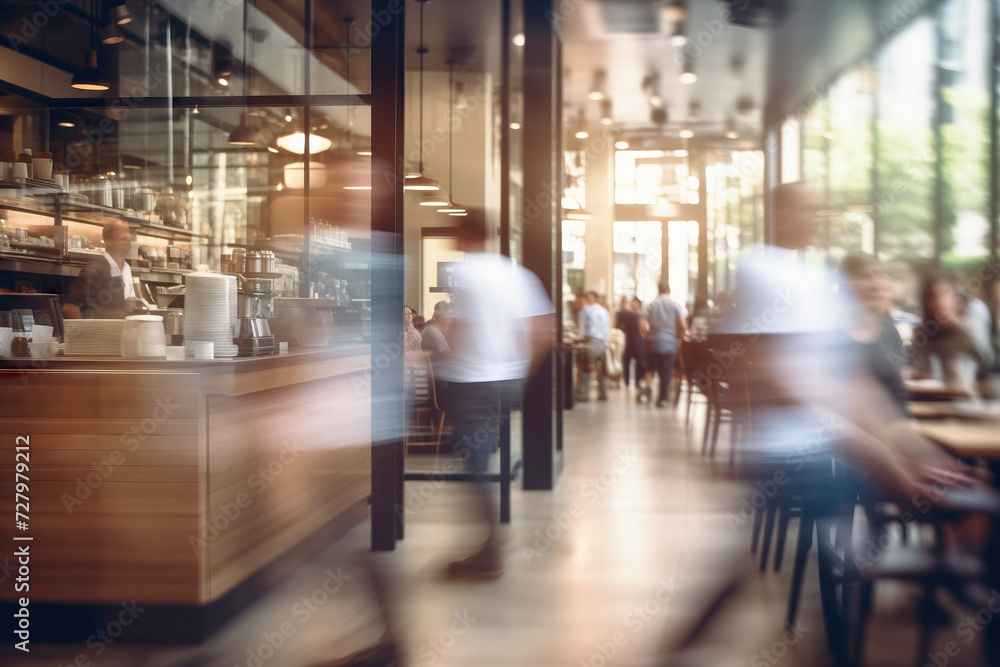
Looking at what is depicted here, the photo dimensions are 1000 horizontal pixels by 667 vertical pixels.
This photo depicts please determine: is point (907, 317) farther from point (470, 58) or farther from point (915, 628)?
point (470, 58)

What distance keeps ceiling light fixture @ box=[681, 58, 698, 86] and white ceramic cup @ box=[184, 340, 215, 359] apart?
10.2m

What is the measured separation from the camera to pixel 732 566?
2.72m

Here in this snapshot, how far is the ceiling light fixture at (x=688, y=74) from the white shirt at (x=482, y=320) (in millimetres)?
9390

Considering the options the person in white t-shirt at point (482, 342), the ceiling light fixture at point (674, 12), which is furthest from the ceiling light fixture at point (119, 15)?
the ceiling light fixture at point (674, 12)

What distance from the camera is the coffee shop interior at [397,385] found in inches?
127

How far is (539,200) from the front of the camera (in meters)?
6.16

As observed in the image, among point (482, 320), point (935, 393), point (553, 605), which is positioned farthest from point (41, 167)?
point (935, 393)

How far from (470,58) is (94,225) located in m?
5.72

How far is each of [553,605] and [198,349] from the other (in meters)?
1.91

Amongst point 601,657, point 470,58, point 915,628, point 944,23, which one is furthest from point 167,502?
point 470,58

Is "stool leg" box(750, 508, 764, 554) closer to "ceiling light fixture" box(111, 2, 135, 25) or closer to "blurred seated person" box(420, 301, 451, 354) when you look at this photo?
"blurred seated person" box(420, 301, 451, 354)

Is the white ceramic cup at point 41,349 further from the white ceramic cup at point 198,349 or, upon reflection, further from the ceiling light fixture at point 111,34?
the ceiling light fixture at point 111,34

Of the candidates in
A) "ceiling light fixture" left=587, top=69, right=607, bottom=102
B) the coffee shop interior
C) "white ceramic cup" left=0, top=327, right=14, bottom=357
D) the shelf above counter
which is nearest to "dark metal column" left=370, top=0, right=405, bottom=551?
the coffee shop interior

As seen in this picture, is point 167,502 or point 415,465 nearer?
point 167,502
